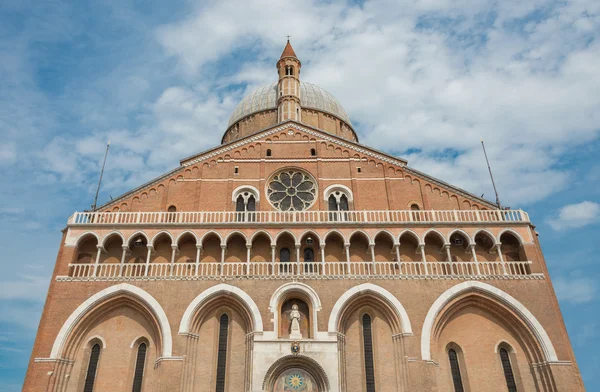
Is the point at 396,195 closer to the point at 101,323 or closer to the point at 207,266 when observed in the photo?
the point at 207,266

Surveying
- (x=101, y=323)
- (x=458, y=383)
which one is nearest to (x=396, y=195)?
(x=458, y=383)

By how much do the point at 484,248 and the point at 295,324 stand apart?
9.96 metres

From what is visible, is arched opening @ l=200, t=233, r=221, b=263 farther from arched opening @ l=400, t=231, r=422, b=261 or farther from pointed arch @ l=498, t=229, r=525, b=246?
pointed arch @ l=498, t=229, r=525, b=246

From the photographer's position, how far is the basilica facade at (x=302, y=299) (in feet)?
66.3

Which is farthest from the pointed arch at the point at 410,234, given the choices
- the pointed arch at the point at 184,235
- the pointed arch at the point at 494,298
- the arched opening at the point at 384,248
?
the pointed arch at the point at 184,235

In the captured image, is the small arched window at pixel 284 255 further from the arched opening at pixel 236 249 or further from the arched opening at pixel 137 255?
the arched opening at pixel 137 255

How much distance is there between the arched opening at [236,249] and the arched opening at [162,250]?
9.02 feet

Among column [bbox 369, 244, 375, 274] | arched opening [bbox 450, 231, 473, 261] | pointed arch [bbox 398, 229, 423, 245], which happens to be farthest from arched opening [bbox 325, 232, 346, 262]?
arched opening [bbox 450, 231, 473, 261]

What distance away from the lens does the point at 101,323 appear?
71.2 feet

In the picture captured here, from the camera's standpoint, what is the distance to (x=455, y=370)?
835 inches

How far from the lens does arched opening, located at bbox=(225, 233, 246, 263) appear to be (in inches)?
910

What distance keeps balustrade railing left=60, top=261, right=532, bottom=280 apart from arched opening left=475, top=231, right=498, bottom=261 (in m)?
0.98

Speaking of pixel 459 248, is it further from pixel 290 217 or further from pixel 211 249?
pixel 211 249

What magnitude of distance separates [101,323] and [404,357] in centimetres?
1328
